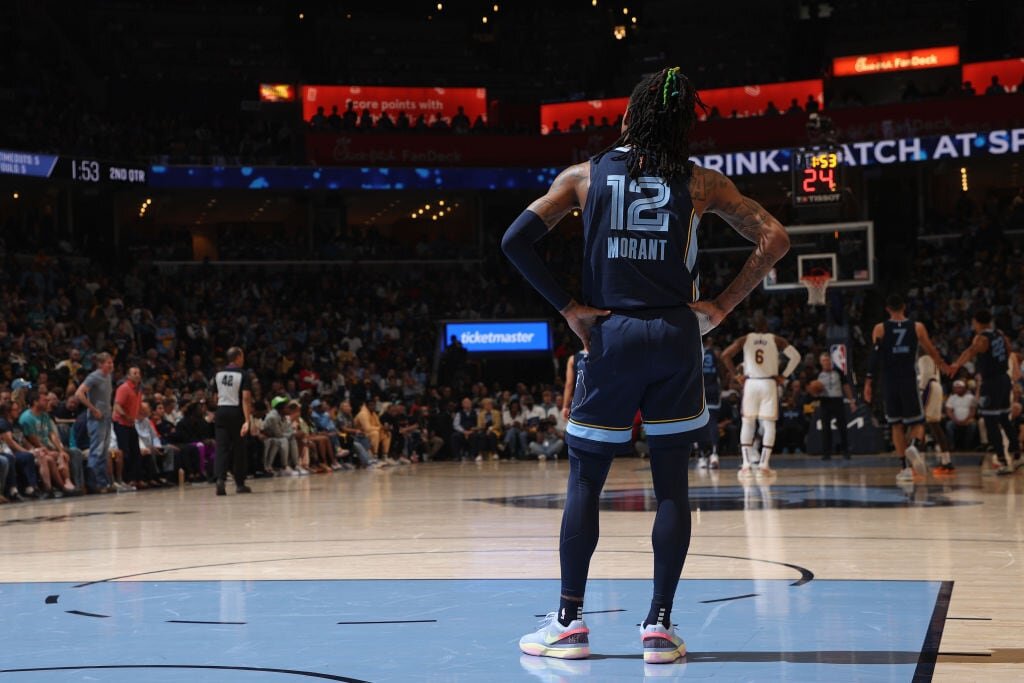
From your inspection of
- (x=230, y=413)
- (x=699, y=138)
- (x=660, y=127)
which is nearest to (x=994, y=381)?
(x=230, y=413)

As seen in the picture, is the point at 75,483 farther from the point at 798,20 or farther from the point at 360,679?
the point at 798,20

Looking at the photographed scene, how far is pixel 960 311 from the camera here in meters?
27.5

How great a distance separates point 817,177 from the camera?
22297 mm

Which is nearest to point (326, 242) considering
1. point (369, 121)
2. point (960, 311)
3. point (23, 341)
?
point (369, 121)

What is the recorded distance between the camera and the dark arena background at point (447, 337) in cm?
533

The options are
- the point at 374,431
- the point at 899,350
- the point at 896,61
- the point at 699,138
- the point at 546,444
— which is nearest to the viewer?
the point at 899,350

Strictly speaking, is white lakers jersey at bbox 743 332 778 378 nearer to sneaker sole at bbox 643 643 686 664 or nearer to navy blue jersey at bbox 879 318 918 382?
navy blue jersey at bbox 879 318 918 382

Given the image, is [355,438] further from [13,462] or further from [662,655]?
[662,655]

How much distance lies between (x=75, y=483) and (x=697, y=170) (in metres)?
12.2

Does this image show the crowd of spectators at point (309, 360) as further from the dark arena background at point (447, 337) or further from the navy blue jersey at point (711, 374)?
the navy blue jersey at point (711, 374)

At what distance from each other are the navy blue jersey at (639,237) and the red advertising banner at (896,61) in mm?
36783

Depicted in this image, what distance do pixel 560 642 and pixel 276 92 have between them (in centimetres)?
3507

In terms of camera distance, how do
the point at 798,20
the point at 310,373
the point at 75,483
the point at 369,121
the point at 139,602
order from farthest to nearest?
1. the point at 798,20
2. the point at 369,121
3. the point at 310,373
4. the point at 75,483
5. the point at 139,602

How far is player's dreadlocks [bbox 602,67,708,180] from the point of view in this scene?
4711 millimetres
